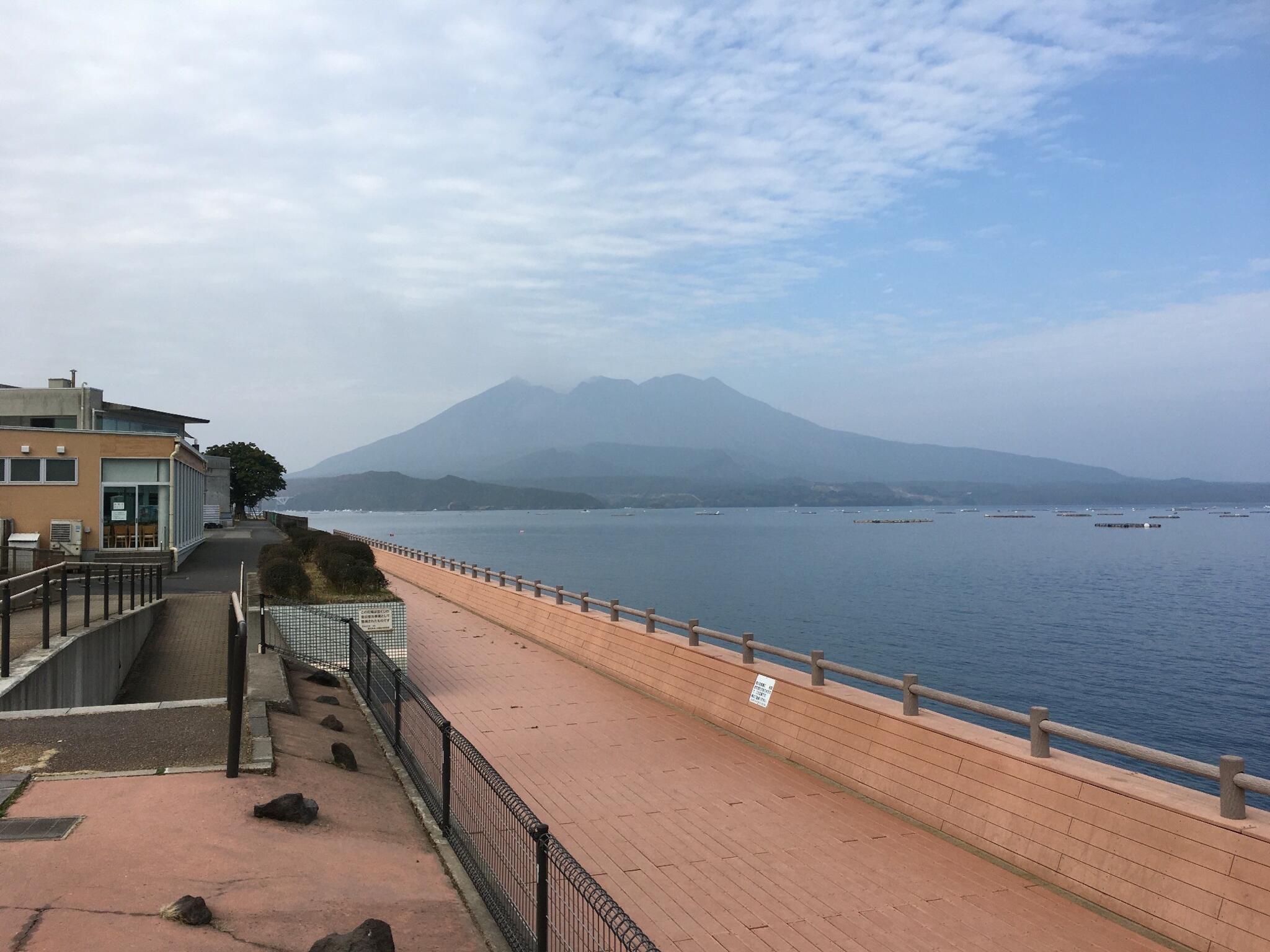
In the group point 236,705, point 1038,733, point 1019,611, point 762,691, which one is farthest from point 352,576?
point 1019,611

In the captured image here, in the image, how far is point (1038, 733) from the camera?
25.4 feet

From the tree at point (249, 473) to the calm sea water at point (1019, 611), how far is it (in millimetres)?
19930

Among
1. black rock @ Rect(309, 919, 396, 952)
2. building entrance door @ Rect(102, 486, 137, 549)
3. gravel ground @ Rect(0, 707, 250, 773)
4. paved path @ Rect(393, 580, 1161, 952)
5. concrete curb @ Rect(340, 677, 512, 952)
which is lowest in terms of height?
paved path @ Rect(393, 580, 1161, 952)

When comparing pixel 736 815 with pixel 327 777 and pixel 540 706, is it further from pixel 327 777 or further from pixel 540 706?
pixel 540 706

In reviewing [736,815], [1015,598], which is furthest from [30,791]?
[1015,598]

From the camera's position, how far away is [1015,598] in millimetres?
52969

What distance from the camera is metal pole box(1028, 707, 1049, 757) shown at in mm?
7668

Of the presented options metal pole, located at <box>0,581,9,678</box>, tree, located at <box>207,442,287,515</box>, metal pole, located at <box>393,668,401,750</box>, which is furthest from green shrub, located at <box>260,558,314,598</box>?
tree, located at <box>207,442,287,515</box>

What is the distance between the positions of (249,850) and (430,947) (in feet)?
5.25

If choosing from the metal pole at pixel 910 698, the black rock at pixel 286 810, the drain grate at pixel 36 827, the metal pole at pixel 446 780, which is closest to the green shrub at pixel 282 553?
the metal pole at pixel 446 780

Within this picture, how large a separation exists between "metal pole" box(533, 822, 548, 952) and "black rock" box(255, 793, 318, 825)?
250cm

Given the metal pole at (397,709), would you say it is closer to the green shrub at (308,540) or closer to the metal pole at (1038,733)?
the metal pole at (1038,733)

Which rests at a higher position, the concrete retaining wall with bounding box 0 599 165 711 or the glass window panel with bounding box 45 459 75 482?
the glass window panel with bounding box 45 459 75 482

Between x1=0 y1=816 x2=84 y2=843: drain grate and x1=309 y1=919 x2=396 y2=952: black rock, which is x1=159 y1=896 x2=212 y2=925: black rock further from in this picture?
x1=0 y1=816 x2=84 y2=843: drain grate
